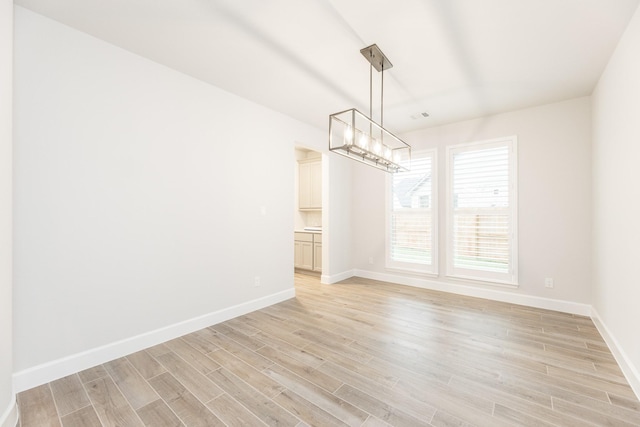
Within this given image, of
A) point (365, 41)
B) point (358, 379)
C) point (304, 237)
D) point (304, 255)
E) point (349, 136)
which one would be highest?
point (365, 41)

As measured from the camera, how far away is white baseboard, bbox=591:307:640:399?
1997 millimetres

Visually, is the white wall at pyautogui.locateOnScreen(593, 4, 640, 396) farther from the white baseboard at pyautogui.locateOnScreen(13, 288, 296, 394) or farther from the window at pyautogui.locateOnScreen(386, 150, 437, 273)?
the white baseboard at pyautogui.locateOnScreen(13, 288, 296, 394)

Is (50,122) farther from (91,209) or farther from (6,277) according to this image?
(6,277)

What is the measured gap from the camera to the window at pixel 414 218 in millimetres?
4785

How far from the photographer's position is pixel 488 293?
13.9ft

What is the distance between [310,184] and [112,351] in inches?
188

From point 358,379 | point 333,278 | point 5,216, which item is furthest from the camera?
point 333,278

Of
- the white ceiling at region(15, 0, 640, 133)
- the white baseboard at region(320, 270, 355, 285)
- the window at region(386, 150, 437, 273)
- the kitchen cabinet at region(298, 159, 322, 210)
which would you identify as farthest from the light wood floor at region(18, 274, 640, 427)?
the kitchen cabinet at region(298, 159, 322, 210)

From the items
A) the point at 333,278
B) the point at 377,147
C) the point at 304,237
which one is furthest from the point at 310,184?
the point at 377,147

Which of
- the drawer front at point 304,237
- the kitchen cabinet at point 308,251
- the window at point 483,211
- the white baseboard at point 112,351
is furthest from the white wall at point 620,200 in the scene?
the drawer front at point 304,237

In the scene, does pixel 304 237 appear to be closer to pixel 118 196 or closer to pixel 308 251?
pixel 308 251

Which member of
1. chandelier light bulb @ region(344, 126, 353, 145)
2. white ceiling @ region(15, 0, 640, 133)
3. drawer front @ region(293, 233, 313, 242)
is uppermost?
white ceiling @ region(15, 0, 640, 133)

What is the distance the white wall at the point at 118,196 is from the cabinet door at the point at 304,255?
2278 millimetres

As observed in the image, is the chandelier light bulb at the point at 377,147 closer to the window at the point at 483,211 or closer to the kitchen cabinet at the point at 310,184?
the window at the point at 483,211
